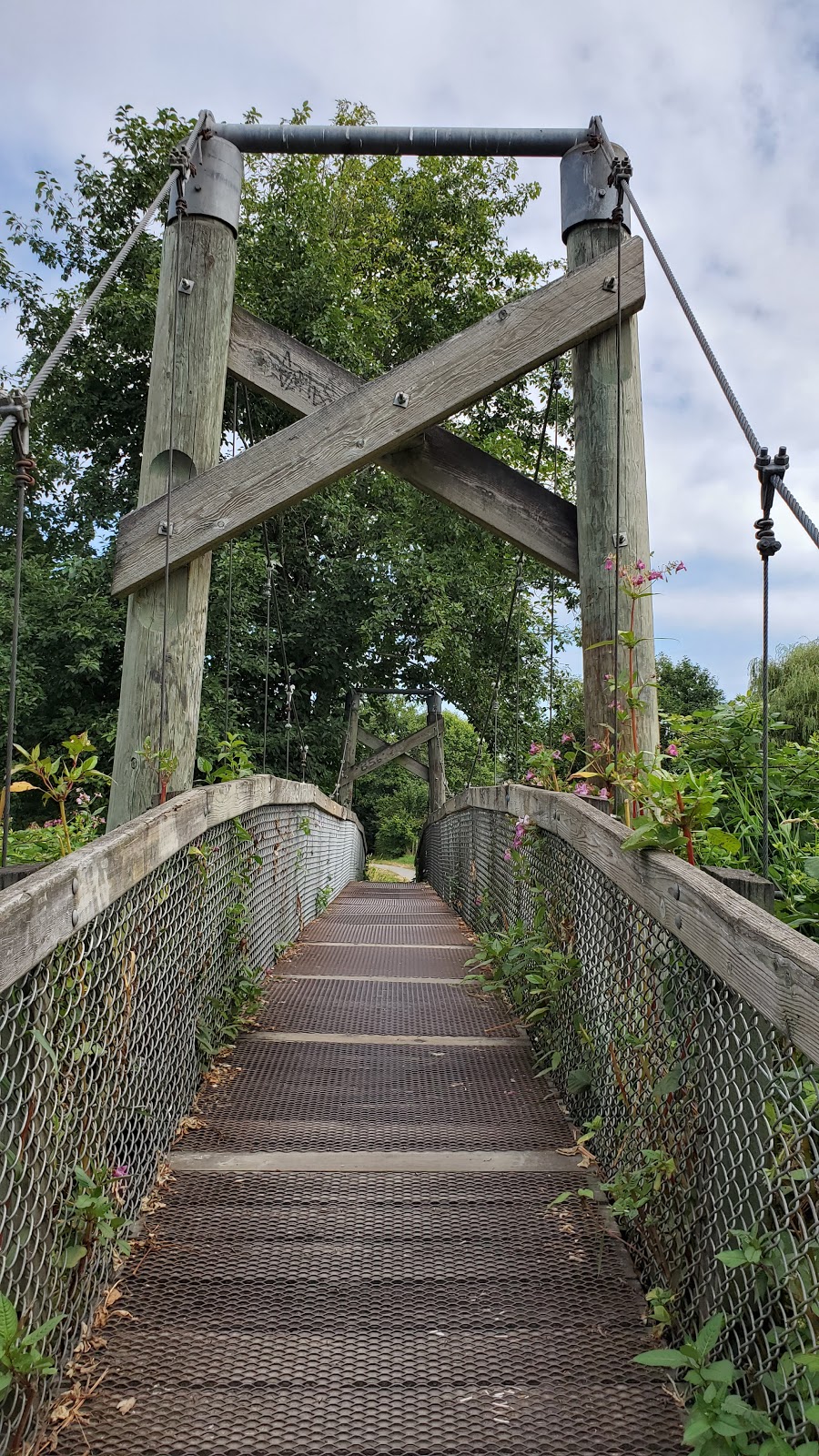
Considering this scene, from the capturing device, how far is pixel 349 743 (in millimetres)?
15133

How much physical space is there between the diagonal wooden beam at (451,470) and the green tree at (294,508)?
23.5 feet

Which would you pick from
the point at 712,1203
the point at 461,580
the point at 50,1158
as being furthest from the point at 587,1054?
the point at 461,580

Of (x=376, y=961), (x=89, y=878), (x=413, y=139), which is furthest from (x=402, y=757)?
(x=89, y=878)

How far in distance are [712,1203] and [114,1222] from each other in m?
0.91

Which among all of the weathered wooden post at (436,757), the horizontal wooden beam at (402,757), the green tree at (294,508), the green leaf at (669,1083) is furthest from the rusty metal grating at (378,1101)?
the horizontal wooden beam at (402,757)

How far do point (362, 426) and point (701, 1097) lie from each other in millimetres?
2237

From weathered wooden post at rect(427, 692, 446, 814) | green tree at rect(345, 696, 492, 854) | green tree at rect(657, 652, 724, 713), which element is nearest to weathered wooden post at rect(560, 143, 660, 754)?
green tree at rect(345, 696, 492, 854)

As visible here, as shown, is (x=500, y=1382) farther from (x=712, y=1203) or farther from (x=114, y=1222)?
(x=114, y=1222)

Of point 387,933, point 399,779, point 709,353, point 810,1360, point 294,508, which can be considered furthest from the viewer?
point 399,779

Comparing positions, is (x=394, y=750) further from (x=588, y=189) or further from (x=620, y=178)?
(x=620, y=178)

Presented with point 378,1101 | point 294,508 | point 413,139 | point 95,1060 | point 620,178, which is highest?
point 294,508

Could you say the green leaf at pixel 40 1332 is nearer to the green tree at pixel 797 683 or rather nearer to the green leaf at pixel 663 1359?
the green leaf at pixel 663 1359

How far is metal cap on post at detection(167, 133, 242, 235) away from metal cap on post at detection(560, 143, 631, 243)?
1.07 metres

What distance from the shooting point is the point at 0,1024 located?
1216mm
